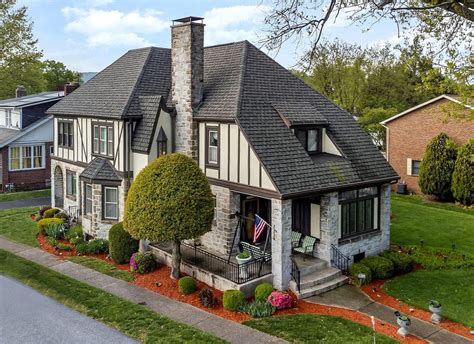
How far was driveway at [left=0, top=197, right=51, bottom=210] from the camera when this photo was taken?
102 feet

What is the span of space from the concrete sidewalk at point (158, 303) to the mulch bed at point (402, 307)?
4.67 m

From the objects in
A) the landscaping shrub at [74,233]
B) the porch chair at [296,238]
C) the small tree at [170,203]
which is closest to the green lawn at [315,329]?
the small tree at [170,203]

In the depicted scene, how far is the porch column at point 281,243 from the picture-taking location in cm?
1593

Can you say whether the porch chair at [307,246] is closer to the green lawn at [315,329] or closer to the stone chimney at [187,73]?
the green lawn at [315,329]

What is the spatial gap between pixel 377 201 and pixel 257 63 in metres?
7.88

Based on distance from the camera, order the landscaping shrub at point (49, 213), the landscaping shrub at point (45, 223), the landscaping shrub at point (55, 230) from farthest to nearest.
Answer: the landscaping shrub at point (49, 213) < the landscaping shrub at point (45, 223) < the landscaping shrub at point (55, 230)

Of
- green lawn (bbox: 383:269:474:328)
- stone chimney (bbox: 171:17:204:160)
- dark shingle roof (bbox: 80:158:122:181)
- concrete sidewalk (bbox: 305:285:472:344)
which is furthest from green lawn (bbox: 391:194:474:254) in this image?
dark shingle roof (bbox: 80:158:122:181)

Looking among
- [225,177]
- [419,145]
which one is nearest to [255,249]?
[225,177]

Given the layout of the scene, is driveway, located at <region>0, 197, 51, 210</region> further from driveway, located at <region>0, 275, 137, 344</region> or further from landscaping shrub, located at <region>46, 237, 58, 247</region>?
driveway, located at <region>0, 275, 137, 344</region>

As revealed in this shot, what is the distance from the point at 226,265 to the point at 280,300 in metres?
3.24

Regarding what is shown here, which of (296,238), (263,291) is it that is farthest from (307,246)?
(263,291)

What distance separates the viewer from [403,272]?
18375mm

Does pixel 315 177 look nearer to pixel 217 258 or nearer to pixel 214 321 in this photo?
pixel 217 258

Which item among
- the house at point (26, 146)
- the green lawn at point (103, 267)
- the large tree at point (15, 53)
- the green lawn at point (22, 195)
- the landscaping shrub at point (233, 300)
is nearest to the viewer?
→ the landscaping shrub at point (233, 300)
